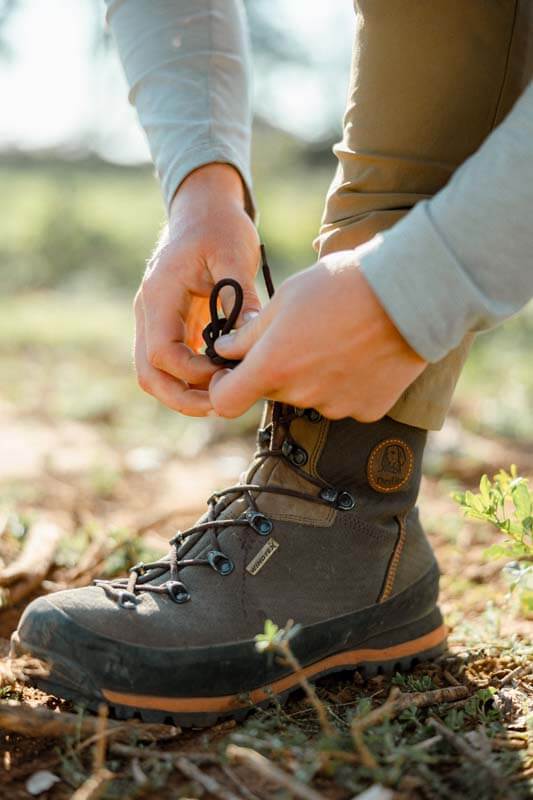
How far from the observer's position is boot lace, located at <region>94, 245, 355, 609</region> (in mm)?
1494

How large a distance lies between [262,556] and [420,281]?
24.2 inches

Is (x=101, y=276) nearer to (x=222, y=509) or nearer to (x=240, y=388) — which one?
(x=222, y=509)

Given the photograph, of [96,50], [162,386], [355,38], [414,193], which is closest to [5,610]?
[162,386]

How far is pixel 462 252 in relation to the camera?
3.84ft

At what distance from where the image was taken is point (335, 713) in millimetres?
1412

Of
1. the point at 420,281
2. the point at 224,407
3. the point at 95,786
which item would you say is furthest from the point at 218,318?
the point at 95,786

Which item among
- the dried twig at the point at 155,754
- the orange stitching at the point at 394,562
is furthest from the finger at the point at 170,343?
the dried twig at the point at 155,754

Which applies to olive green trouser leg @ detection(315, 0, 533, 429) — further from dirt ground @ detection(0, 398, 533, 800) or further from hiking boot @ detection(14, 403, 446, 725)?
dirt ground @ detection(0, 398, 533, 800)

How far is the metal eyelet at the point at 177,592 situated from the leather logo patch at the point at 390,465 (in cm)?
39

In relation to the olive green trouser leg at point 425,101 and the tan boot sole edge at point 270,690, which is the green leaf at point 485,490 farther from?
the tan boot sole edge at point 270,690

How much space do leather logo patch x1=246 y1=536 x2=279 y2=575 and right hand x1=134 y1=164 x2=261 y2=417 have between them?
0.87 ft

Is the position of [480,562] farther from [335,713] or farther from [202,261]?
[202,261]

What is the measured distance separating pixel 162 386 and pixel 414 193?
565 mm

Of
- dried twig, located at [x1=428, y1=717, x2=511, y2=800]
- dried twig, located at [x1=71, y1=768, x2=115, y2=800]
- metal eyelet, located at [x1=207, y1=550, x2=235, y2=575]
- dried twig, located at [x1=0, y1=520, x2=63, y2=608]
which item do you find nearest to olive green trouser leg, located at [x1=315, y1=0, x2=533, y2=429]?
metal eyelet, located at [x1=207, y1=550, x2=235, y2=575]
